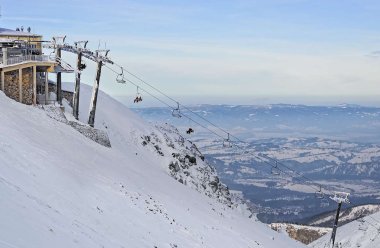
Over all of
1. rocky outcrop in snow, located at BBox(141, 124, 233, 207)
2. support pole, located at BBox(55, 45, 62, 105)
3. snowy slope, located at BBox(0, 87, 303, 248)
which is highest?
support pole, located at BBox(55, 45, 62, 105)

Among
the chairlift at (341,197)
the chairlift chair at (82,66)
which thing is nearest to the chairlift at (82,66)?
the chairlift chair at (82,66)

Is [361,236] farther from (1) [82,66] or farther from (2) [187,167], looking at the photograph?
(1) [82,66]

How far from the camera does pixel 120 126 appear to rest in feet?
203

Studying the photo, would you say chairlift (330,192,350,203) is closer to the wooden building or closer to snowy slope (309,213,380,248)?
the wooden building

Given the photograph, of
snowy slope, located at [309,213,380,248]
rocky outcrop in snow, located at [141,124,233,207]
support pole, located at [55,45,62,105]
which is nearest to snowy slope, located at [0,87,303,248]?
support pole, located at [55,45,62,105]

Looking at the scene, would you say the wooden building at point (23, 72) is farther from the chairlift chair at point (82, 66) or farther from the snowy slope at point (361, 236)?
the snowy slope at point (361, 236)

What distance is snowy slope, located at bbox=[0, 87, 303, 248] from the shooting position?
17812 mm

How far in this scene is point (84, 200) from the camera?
2577 cm

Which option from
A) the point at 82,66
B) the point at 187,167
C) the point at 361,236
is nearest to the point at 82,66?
the point at 82,66

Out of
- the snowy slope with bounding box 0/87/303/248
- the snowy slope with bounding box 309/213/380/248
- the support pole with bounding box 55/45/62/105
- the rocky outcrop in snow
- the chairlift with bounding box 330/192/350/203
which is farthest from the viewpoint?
the snowy slope with bounding box 309/213/380/248

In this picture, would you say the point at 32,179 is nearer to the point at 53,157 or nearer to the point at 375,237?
the point at 53,157

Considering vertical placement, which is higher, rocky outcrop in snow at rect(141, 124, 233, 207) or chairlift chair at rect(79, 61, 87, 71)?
chairlift chair at rect(79, 61, 87, 71)

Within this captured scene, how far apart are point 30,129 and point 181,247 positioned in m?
15.4

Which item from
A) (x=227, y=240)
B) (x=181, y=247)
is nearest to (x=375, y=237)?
(x=227, y=240)
